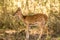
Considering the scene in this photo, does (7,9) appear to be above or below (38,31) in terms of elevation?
above

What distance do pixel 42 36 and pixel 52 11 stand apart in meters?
1.24

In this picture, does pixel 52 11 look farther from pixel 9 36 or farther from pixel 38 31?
pixel 9 36

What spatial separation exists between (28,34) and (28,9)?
1.39m

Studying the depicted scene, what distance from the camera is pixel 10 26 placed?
27.1 feet

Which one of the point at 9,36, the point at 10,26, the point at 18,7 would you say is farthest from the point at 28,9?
the point at 9,36

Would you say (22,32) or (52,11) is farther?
(52,11)

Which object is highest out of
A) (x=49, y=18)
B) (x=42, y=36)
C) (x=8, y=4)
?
(x=8, y=4)

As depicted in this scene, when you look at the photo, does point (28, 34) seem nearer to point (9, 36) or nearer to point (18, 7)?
point (9, 36)

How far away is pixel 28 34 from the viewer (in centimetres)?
738

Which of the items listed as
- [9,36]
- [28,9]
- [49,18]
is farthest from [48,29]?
[9,36]

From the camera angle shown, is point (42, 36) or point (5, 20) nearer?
point (42, 36)

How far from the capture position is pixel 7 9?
8258 mm

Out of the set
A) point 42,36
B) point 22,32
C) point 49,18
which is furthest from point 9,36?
point 49,18

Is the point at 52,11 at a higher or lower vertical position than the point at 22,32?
higher
